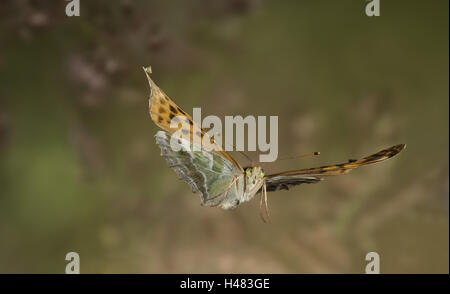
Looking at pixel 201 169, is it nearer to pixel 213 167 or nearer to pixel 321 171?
pixel 213 167

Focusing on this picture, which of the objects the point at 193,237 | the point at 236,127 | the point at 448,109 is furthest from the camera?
the point at 193,237

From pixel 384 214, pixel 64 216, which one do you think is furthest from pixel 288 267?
pixel 64 216

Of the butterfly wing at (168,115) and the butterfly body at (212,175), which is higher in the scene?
the butterfly wing at (168,115)

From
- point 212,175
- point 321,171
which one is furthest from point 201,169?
point 321,171

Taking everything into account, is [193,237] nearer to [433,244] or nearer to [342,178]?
[342,178]

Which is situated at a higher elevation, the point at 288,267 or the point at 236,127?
the point at 236,127

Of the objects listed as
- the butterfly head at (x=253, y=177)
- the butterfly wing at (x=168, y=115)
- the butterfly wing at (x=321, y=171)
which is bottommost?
the butterfly head at (x=253, y=177)
